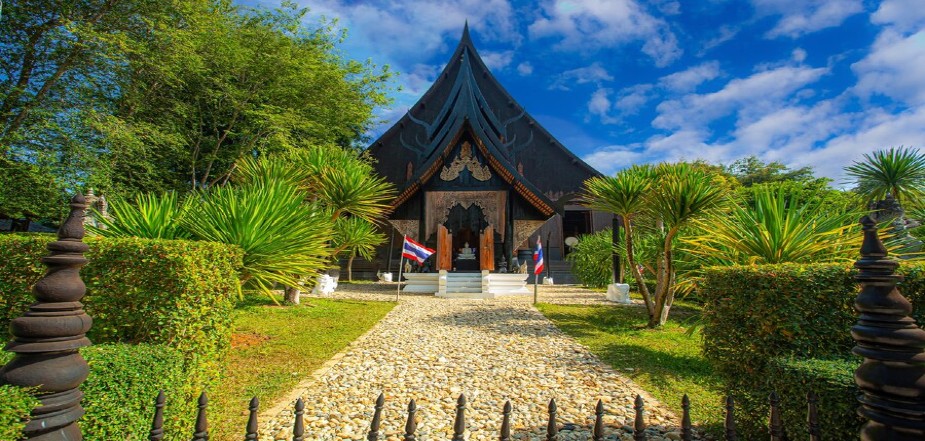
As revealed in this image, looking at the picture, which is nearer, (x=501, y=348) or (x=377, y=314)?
(x=501, y=348)

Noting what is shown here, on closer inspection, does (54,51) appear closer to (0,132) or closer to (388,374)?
(0,132)

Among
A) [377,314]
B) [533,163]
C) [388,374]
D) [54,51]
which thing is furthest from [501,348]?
[533,163]

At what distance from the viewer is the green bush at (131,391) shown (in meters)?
2.35

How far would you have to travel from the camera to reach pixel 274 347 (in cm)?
623

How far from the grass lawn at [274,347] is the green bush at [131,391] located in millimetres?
351

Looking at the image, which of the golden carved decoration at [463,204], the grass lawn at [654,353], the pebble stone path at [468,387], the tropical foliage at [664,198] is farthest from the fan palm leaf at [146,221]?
the golden carved decoration at [463,204]

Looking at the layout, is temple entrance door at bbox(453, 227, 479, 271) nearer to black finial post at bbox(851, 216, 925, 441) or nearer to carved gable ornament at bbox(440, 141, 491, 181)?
carved gable ornament at bbox(440, 141, 491, 181)

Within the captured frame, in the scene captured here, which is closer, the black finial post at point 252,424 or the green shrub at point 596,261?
the black finial post at point 252,424

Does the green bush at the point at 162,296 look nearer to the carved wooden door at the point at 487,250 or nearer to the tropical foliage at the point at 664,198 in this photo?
the tropical foliage at the point at 664,198

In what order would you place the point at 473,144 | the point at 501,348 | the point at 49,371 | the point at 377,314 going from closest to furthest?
the point at 49,371
the point at 501,348
the point at 377,314
the point at 473,144

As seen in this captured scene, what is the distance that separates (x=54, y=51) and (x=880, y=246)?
59.0 ft

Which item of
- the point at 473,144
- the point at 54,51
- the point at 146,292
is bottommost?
the point at 146,292

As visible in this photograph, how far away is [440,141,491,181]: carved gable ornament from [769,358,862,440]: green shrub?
14038 mm

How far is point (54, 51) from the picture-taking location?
39.2 ft
